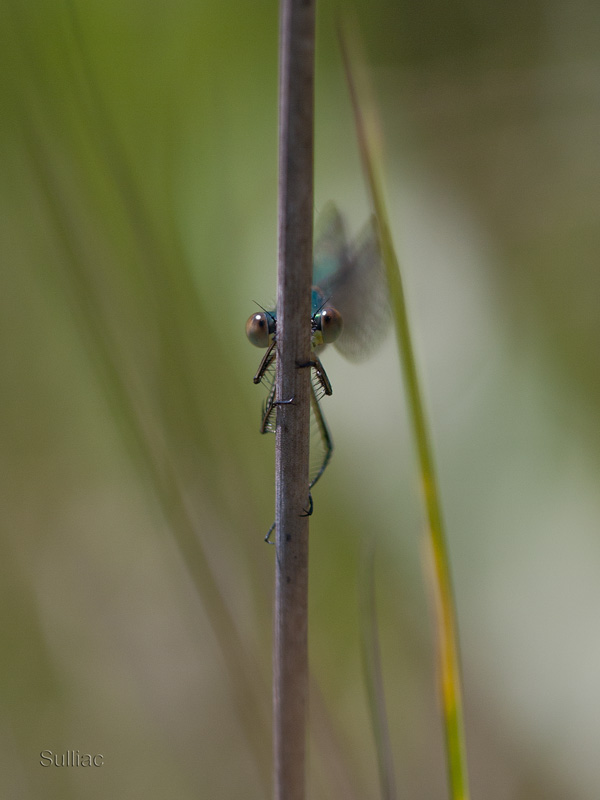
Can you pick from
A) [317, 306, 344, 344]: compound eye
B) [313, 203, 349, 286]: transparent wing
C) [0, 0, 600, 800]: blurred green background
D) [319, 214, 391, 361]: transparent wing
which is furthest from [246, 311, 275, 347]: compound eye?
[313, 203, 349, 286]: transparent wing

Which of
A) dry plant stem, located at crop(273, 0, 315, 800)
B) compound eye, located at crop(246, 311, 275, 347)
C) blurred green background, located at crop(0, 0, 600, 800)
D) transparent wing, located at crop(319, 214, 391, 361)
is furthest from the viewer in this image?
transparent wing, located at crop(319, 214, 391, 361)

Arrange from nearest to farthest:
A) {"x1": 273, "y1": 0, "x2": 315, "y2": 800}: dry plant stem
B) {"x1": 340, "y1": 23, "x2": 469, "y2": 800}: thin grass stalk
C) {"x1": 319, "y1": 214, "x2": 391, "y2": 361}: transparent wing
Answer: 1. {"x1": 273, "y1": 0, "x2": 315, "y2": 800}: dry plant stem
2. {"x1": 340, "y1": 23, "x2": 469, "y2": 800}: thin grass stalk
3. {"x1": 319, "y1": 214, "x2": 391, "y2": 361}: transparent wing

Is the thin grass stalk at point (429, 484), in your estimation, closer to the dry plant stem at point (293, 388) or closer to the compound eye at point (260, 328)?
the dry plant stem at point (293, 388)

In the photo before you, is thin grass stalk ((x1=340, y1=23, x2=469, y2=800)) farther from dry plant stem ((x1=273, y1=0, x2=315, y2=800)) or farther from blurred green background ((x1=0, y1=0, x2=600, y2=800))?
blurred green background ((x1=0, y1=0, x2=600, y2=800))

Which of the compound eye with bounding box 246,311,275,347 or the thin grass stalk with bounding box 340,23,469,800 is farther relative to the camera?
the compound eye with bounding box 246,311,275,347

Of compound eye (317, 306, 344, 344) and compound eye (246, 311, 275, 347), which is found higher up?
compound eye (246, 311, 275, 347)
